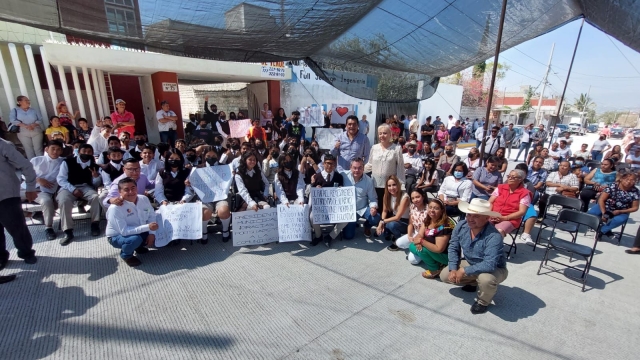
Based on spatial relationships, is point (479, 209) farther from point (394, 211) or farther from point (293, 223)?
point (293, 223)

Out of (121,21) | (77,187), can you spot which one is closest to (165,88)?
(77,187)

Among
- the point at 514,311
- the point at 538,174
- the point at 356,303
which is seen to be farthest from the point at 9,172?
the point at 538,174

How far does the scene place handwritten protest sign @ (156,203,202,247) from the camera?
3748mm

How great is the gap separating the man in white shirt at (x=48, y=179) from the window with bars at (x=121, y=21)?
252 centimetres

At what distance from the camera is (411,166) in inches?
241

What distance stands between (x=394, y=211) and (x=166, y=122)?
725 cm

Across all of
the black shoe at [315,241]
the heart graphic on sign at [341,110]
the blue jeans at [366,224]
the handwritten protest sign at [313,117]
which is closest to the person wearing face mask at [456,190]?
the blue jeans at [366,224]

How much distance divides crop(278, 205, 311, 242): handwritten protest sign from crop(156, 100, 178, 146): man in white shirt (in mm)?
5954

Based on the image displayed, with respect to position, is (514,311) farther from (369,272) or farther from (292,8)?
(292,8)

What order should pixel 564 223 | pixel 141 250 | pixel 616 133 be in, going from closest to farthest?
pixel 141 250 → pixel 564 223 → pixel 616 133

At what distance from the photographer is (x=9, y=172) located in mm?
3180

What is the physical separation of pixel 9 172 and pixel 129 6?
2298 mm

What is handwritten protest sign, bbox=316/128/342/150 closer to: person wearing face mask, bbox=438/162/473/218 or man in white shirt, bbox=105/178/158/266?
person wearing face mask, bbox=438/162/473/218

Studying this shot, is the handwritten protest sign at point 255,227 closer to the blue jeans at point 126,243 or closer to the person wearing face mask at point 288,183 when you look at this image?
the person wearing face mask at point 288,183
